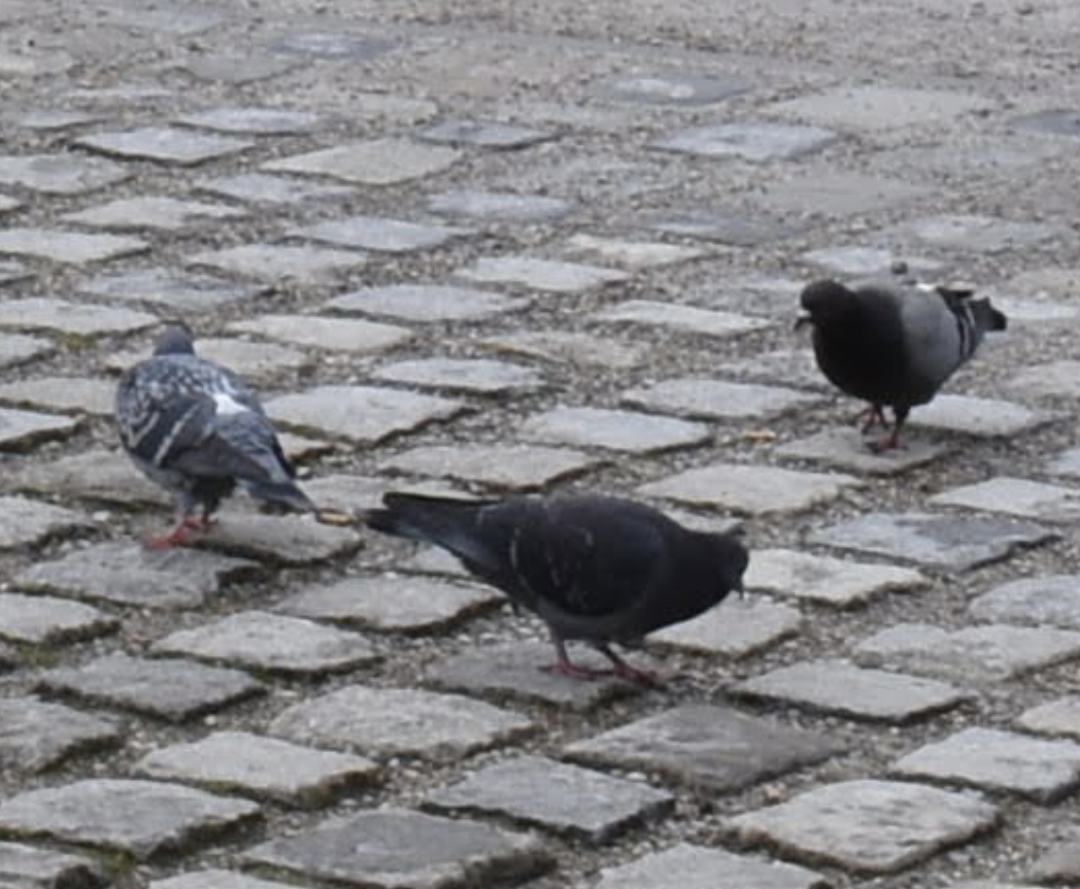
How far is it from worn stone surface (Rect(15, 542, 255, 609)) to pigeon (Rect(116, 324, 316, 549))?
0.25 feet

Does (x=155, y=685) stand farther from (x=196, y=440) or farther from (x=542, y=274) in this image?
(x=542, y=274)

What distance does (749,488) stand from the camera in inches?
273

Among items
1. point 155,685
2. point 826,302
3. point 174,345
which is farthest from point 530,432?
point 155,685

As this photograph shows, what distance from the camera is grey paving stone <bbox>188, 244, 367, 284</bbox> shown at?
28.1 ft

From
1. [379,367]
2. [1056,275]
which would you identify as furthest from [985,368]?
[379,367]

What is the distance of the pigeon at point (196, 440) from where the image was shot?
20.9 ft

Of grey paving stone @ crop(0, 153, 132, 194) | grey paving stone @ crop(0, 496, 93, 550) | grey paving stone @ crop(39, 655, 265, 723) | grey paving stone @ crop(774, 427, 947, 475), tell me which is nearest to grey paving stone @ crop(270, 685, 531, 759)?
grey paving stone @ crop(39, 655, 265, 723)

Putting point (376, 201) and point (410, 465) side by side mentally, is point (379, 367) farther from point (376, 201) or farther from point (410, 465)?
point (376, 201)

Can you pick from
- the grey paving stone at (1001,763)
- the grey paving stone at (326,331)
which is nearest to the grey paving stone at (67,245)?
the grey paving stone at (326,331)

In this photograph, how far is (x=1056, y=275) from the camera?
28.3ft

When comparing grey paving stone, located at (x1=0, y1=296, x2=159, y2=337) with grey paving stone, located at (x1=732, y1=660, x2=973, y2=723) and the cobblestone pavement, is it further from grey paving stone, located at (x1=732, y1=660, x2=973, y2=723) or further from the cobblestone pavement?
grey paving stone, located at (x1=732, y1=660, x2=973, y2=723)

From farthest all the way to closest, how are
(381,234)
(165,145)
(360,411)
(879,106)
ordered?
(879,106)
(165,145)
(381,234)
(360,411)

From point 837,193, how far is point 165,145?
6.18ft

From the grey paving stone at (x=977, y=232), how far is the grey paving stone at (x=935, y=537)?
2.17 metres
